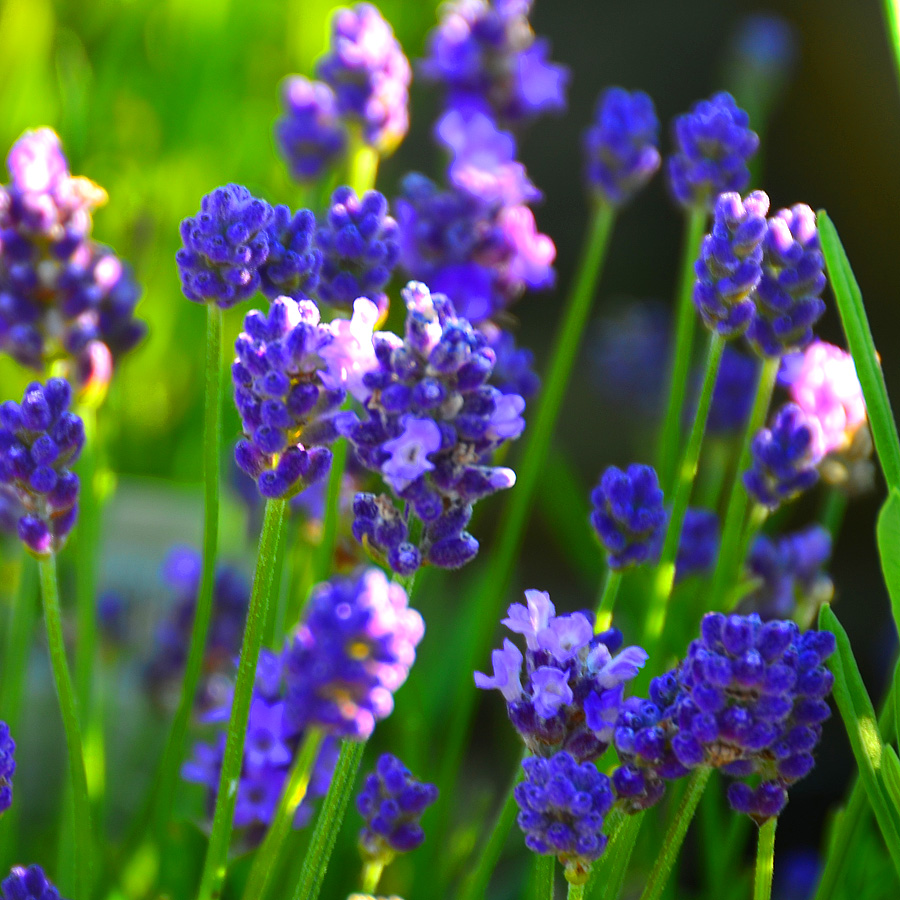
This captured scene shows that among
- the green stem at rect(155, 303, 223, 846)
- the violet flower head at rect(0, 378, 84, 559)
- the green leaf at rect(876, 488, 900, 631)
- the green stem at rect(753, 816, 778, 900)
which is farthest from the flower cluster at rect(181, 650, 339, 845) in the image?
the green leaf at rect(876, 488, 900, 631)

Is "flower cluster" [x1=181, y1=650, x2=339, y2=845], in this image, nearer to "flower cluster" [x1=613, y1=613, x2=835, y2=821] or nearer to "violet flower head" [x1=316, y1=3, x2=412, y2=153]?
"flower cluster" [x1=613, y1=613, x2=835, y2=821]

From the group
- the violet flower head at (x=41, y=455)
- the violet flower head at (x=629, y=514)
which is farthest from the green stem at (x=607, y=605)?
Answer: the violet flower head at (x=41, y=455)

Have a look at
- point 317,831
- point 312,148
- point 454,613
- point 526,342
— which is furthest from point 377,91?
point 526,342

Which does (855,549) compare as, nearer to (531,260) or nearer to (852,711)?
(531,260)

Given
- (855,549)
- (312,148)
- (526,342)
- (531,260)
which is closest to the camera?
(531,260)

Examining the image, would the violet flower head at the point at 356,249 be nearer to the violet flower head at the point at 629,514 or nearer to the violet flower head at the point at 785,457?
the violet flower head at the point at 629,514

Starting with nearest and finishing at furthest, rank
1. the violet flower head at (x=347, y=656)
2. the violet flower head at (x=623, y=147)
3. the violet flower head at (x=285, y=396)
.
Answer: the violet flower head at (x=347, y=656) < the violet flower head at (x=285, y=396) < the violet flower head at (x=623, y=147)

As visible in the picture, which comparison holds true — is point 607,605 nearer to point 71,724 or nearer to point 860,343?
point 860,343
